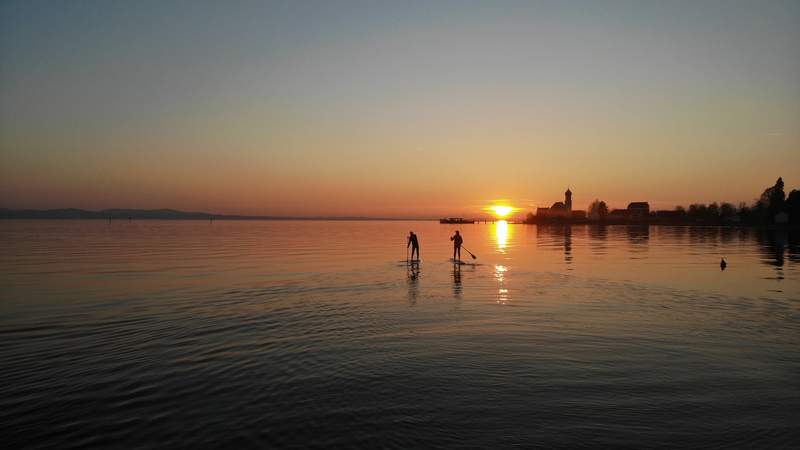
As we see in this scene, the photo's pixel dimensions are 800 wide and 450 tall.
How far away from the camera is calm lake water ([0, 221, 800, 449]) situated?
7.16 m

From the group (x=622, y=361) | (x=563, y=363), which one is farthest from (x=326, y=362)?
(x=622, y=361)

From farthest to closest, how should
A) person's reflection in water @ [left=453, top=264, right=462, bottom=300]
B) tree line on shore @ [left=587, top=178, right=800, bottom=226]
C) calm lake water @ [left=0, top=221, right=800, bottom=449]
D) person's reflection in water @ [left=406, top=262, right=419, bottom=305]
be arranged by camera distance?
tree line on shore @ [left=587, top=178, right=800, bottom=226]
person's reflection in water @ [left=453, top=264, right=462, bottom=300]
person's reflection in water @ [left=406, top=262, right=419, bottom=305]
calm lake water @ [left=0, top=221, right=800, bottom=449]

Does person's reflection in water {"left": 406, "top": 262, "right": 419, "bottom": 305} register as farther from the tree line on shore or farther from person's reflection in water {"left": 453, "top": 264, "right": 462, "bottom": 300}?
the tree line on shore

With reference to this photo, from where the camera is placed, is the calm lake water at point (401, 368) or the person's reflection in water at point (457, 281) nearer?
the calm lake water at point (401, 368)

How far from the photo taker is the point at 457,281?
25.1 m

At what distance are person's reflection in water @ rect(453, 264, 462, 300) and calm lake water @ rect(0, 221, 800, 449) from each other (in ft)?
1.10

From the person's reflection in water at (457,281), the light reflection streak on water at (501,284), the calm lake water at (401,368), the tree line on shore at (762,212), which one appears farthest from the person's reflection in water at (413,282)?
the tree line on shore at (762,212)

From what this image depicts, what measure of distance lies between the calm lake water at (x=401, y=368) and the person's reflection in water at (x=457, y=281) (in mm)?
335

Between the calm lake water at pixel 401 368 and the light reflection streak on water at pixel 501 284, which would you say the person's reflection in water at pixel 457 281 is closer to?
the calm lake water at pixel 401 368

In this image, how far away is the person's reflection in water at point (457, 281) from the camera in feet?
67.3

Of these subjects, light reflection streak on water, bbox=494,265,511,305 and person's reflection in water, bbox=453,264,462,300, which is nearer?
light reflection streak on water, bbox=494,265,511,305

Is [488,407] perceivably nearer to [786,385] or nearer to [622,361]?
[622,361]

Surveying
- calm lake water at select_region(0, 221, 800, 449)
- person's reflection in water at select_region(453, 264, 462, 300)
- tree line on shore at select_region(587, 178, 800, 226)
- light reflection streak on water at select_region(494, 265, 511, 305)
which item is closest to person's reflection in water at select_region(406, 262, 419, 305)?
calm lake water at select_region(0, 221, 800, 449)

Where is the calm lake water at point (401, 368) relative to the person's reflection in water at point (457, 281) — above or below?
above
